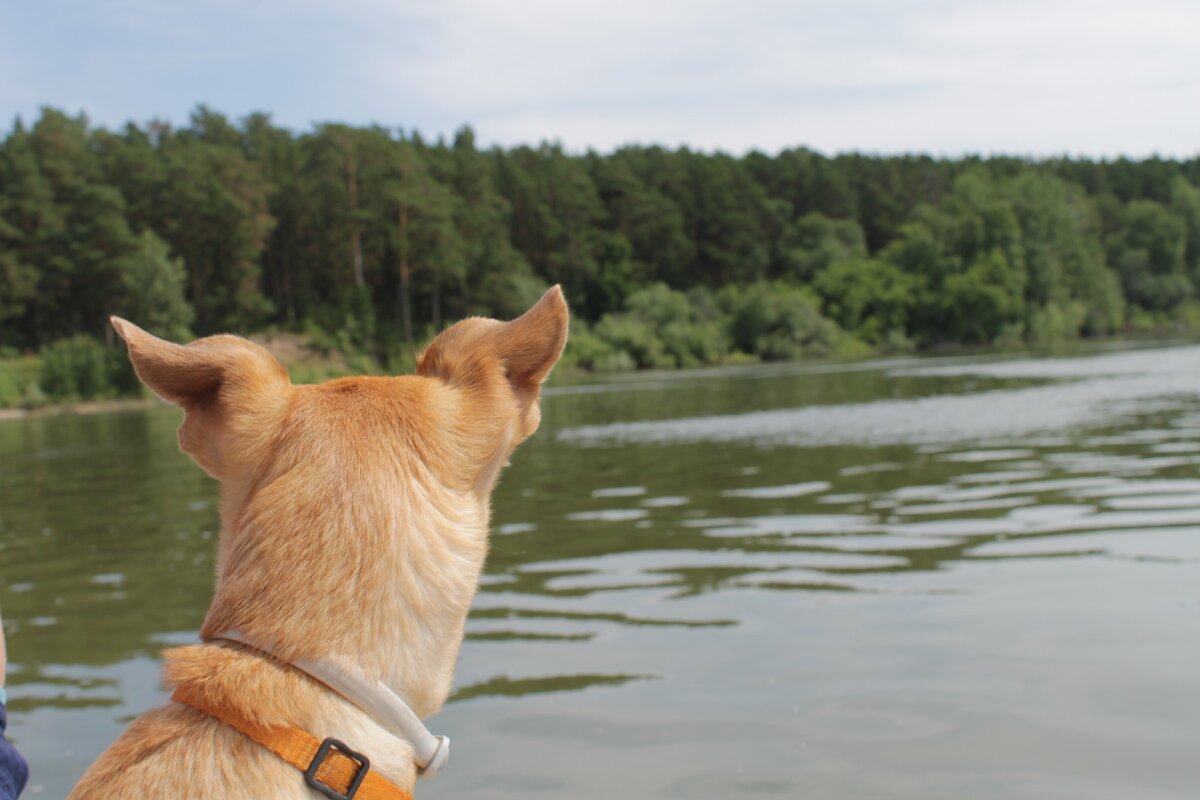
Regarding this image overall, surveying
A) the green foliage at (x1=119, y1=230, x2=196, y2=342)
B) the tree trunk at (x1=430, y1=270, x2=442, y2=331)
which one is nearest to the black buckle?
the green foliage at (x1=119, y1=230, x2=196, y2=342)

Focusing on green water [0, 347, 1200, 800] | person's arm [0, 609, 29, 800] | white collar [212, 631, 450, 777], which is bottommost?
green water [0, 347, 1200, 800]

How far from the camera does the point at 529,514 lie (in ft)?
47.5

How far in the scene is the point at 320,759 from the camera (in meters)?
1.98

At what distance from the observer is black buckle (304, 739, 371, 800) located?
6.48 feet

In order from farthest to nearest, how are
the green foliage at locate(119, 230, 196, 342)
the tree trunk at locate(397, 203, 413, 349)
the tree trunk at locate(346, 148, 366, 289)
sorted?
1. the tree trunk at locate(346, 148, 366, 289)
2. the tree trunk at locate(397, 203, 413, 349)
3. the green foliage at locate(119, 230, 196, 342)

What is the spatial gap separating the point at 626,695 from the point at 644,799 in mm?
1460

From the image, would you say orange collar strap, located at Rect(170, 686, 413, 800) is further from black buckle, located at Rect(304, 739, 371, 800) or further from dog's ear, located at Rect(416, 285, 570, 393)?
dog's ear, located at Rect(416, 285, 570, 393)

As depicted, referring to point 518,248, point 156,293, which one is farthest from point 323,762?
point 518,248

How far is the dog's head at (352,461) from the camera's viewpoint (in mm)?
2113

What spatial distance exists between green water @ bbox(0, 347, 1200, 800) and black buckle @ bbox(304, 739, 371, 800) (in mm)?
3363

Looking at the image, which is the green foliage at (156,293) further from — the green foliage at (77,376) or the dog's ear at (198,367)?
the dog's ear at (198,367)

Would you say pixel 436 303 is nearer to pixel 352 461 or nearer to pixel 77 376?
pixel 77 376

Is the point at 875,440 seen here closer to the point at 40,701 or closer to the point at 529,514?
the point at 529,514

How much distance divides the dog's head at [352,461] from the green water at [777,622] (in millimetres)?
3203
